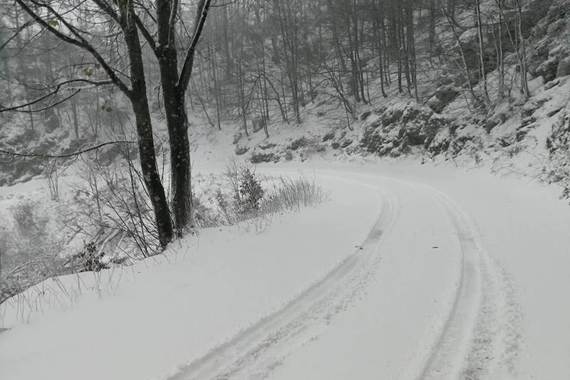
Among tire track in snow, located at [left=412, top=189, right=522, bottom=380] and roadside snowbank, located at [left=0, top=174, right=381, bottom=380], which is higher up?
roadside snowbank, located at [left=0, top=174, right=381, bottom=380]

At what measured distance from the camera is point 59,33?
4.85m

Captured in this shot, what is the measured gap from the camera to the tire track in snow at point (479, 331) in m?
2.52

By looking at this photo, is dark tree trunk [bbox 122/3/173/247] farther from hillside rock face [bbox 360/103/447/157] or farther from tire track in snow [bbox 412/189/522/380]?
hillside rock face [bbox 360/103/447/157]

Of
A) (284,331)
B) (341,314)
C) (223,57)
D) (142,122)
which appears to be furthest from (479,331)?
(223,57)

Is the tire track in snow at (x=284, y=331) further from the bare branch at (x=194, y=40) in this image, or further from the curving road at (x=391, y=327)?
the bare branch at (x=194, y=40)

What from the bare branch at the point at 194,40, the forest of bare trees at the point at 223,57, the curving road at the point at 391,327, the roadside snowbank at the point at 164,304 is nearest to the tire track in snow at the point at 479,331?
the curving road at the point at 391,327

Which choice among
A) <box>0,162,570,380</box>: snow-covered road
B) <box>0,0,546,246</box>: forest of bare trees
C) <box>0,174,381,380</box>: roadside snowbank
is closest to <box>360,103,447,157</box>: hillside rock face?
<box>0,0,546,246</box>: forest of bare trees

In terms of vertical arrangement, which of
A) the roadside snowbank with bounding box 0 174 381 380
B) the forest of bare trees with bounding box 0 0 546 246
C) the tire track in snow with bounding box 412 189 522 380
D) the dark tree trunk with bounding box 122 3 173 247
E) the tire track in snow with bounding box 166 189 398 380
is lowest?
the tire track in snow with bounding box 412 189 522 380

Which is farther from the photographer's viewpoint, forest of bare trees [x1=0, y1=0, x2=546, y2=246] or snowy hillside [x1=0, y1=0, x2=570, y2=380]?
forest of bare trees [x1=0, y1=0, x2=546, y2=246]

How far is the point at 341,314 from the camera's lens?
333 cm

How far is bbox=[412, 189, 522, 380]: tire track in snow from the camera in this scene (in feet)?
8.27

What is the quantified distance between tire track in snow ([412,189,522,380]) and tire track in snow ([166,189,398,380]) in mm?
899

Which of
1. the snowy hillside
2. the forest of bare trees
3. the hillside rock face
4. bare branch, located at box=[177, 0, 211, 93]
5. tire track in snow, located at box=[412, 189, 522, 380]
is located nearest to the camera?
tire track in snow, located at box=[412, 189, 522, 380]

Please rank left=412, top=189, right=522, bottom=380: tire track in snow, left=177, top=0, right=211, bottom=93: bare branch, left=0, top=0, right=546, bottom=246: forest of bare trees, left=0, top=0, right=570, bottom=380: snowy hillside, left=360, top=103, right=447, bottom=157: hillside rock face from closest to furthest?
left=412, top=189, right=522, bottom=380: tire track in snow, left=0, top=0, right=570, bottom=380: snowy hillside, left=0, top=0, right=546, bottom=246: forest of bare trees, left=177, top=0, right=211, bottom=93: bare branch, left=360, top=103, right=447, bottom=157: hillside rock face
